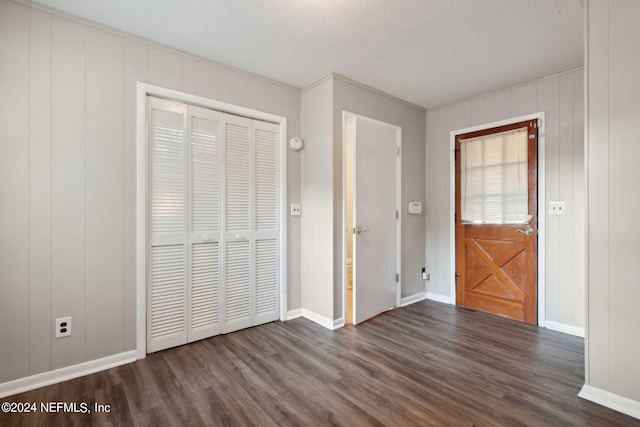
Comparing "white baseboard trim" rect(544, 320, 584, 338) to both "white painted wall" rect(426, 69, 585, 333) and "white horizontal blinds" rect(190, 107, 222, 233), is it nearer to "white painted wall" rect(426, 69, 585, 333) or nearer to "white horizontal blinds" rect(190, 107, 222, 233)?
"white painted wall" rect(426, 69, 585, 333)

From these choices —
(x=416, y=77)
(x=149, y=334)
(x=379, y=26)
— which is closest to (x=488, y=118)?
(x=416, y=77)

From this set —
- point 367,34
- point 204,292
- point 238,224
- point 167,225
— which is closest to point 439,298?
point 238,224

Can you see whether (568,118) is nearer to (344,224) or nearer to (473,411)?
(344,224)

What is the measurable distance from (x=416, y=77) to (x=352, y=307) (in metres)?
2.48

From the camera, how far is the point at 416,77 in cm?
301

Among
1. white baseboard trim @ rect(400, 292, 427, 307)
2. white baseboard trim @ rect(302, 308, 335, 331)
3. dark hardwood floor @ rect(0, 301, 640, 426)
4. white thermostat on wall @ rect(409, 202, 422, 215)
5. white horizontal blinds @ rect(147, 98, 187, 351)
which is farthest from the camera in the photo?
white thermostat on wall @ rect(409, 202, 422, 215)

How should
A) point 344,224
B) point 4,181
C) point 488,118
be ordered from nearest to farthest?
point 4,181 → point 344,224 → point 488,118

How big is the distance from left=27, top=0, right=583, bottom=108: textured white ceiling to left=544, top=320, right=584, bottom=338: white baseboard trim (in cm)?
245

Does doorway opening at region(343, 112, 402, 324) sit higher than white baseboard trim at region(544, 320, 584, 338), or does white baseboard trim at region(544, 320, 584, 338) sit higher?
doorway opening at region(343, 112, 402, 324)

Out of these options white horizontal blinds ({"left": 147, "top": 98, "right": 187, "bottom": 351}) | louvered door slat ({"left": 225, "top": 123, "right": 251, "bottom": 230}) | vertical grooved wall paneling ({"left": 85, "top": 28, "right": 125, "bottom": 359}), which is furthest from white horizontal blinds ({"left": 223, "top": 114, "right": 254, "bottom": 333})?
vertical grooved wall paneling ({"left": 85, "top": 28, "right": 125, "bottom": 359})

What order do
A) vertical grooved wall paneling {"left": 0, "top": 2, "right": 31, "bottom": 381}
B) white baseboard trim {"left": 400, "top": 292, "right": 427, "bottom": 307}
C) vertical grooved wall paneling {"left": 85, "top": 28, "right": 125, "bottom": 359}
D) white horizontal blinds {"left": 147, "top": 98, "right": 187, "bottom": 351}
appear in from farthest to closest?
white baseboard trim {"left": 400, "top": 292, "right": 427, "bottom": 307} → white horizontal blinds {"left": 147, "top": 98, "right": 187, "bottom": 351} → vertical grooved wall paneling {"left": 85, "top": 28, "right": 125, "bottom": 359} → vertical grooved wall paneling {"left": 0, "top": 2, "right": 31, "bottom": 381}

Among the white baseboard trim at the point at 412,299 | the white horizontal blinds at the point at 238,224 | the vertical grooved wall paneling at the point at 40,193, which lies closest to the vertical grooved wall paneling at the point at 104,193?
the vertical grooved wall paneling at the point at 40,193

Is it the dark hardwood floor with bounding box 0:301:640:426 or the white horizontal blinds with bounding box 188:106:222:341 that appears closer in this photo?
the dark hardwood floor with bounding box 0:301:640:426

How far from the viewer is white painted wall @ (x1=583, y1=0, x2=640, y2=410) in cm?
168
